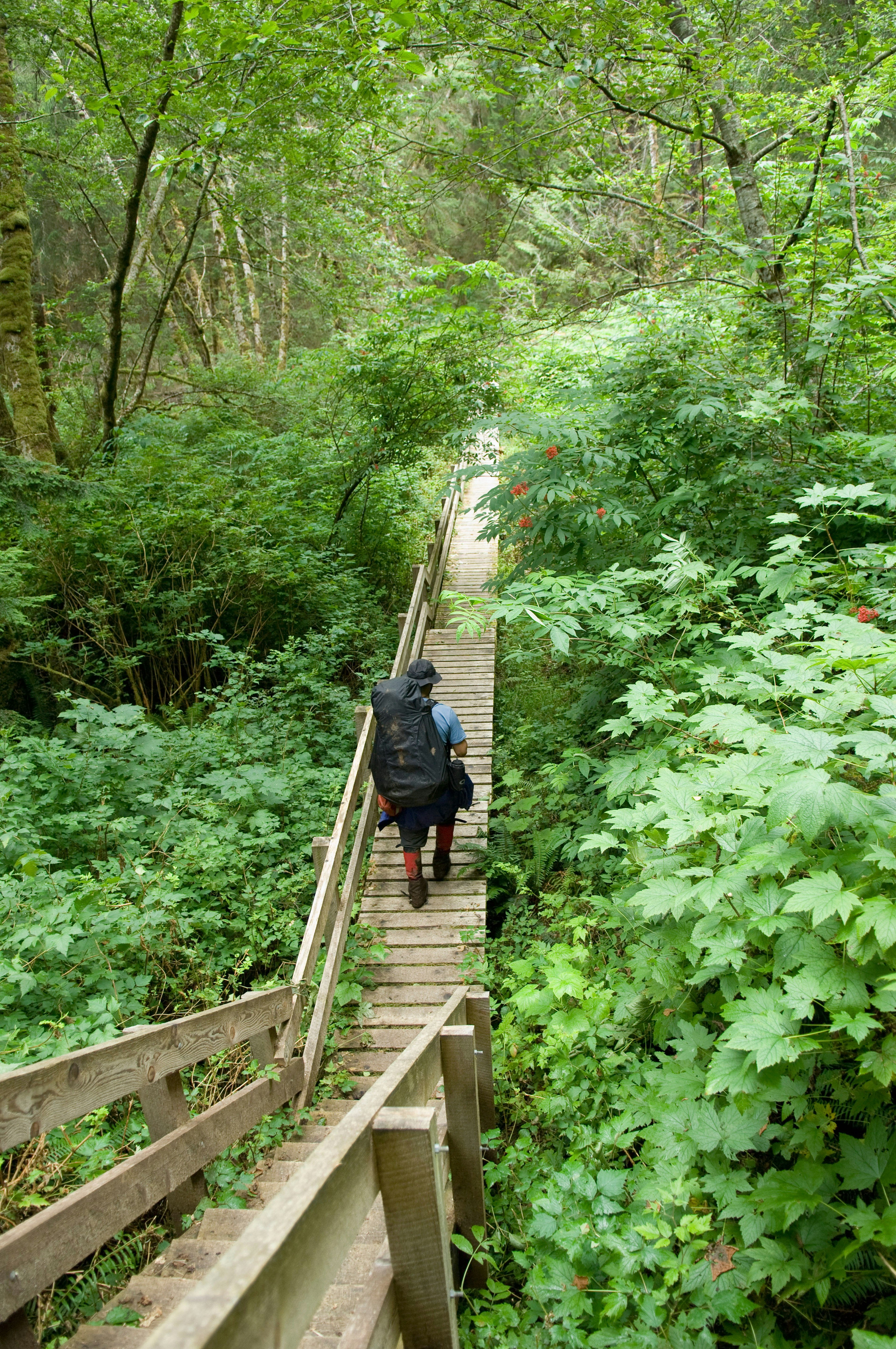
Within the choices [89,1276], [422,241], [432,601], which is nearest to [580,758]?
[89,1276]

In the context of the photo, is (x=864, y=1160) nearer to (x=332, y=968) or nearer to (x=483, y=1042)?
(x=483, y=1042)

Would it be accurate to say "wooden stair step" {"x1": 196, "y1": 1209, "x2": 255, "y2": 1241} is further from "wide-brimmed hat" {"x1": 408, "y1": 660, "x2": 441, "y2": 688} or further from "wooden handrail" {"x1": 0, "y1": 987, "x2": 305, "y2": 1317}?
"wide-brimmed hat" {"x1": 408, "y1": 660, "x2": 441, "y2": 688}

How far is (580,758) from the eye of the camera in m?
4.92

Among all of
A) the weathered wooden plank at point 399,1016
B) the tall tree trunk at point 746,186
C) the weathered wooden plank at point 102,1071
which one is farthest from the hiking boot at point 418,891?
the tall tree trunk at point 746,186

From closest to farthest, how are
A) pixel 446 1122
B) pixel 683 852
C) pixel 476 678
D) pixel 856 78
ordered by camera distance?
Answer: 1. pixel 446 1122
2. pixel 683 852
3. pixel 856 78
4. pixel 476 678

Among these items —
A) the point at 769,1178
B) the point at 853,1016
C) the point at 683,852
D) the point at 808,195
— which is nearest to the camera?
the point at 853,1016

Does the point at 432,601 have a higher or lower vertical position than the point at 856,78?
lower

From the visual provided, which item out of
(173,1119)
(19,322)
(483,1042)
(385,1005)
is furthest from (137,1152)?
(19,322)

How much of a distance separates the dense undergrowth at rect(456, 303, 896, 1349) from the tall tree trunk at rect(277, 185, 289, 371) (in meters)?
12.4

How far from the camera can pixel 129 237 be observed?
8.16 m

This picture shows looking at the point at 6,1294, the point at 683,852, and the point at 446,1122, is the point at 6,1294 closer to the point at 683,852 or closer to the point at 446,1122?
the point at 446,1122

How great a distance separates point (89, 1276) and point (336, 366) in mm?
10247

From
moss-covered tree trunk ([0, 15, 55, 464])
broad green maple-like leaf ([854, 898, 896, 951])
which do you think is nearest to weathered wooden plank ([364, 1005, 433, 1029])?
broad green maple-like leaf ([854, 898, 896, 951])

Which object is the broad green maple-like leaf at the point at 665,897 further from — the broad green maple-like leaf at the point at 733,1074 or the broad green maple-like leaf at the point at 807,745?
the broad green maple-like leaf at the point at 807,745
